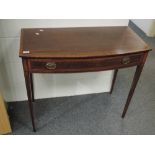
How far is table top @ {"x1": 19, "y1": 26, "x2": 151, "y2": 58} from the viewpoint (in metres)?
1.13

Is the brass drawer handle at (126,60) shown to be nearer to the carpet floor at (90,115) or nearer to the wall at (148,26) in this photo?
the carpet floor at (90,115)

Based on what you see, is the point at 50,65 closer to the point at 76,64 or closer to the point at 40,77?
the point at 76,64

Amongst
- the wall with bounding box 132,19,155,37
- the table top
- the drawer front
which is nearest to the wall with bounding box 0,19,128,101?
the table top

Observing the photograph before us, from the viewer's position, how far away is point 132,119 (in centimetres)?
165

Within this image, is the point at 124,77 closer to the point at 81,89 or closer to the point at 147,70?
the point at 147,70

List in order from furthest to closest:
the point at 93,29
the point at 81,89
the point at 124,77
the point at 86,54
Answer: the point at 124,77
the point at 81,89
the point at 93,29
the point at 86,54

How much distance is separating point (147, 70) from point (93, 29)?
111 centimetres

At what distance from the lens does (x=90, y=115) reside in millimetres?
1669

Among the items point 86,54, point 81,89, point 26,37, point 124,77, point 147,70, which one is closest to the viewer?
point 86,54

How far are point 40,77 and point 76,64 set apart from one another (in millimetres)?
A: 587

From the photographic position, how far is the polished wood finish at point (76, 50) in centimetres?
111

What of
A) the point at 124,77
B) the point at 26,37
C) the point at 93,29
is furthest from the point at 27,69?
the point at 124,77

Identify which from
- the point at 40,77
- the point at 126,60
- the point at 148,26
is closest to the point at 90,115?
the point at 40,77
